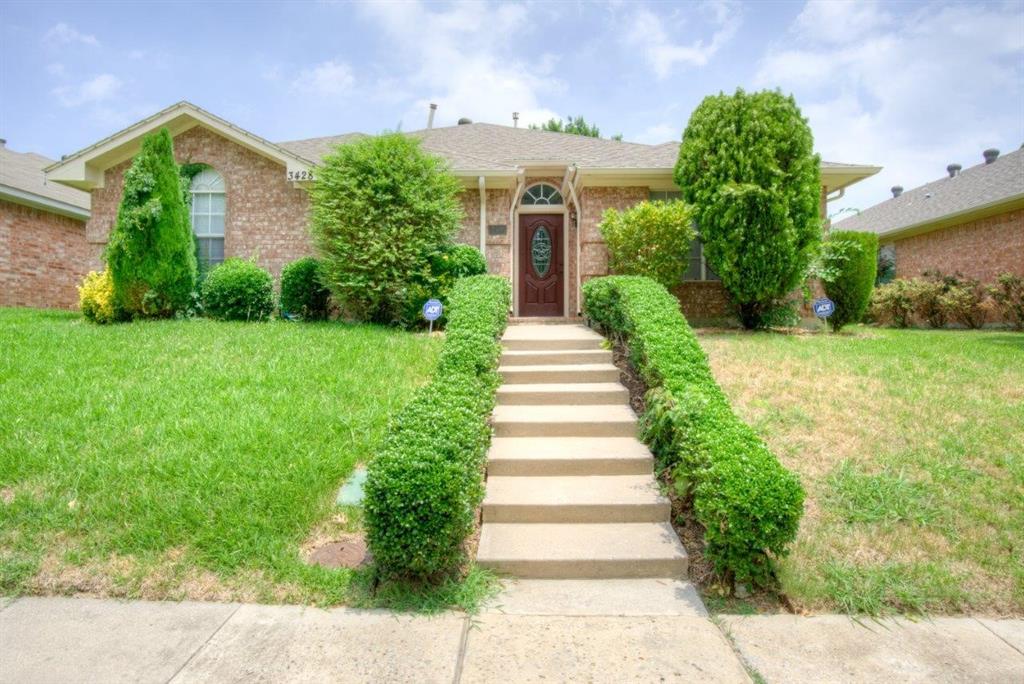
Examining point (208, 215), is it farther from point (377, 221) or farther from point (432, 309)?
point (432, 309)

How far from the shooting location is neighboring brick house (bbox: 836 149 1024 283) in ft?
48.0

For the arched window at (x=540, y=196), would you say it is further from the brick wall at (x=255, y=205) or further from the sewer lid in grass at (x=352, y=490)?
the sewer lid in grass at (x=352, y=490)

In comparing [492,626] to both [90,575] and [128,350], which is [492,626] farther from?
[128,350]

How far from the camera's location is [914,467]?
4.84 metres

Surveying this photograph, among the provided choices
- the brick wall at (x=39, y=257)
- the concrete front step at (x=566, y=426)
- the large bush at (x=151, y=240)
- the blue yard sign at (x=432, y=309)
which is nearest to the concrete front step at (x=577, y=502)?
the concrete front step at (x=566, y=426)

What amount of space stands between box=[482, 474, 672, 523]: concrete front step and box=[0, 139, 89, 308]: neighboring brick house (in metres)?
14.5

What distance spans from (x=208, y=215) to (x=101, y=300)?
9.18 feet

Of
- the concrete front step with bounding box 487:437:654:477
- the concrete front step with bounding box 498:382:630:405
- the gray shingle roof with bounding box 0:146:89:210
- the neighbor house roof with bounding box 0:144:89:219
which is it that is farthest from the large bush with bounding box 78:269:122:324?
the concrete front step with bounding box 487:437:654:477

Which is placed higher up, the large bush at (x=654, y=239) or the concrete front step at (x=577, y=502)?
the large bush at (x=654, y=239)

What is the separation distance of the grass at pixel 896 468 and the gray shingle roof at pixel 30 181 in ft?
56.2

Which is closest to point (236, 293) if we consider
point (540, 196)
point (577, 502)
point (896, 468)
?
point (540, 196)

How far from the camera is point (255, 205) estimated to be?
1225cm

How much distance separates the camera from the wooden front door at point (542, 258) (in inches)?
493

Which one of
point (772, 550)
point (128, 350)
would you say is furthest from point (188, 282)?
point (772, 550)
